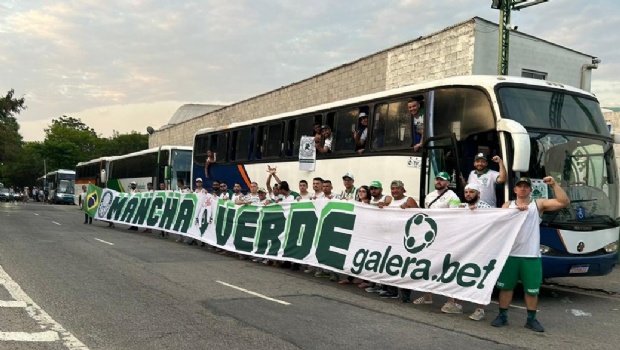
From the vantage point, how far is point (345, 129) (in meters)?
13.0

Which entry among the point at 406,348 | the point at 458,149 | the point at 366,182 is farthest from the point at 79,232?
the point at 406,348

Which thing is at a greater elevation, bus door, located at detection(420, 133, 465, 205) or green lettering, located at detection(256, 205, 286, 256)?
bus door, located at detection(420, 133, 465, 205)

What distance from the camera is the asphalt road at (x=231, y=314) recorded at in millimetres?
5812

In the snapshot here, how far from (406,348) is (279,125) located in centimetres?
1045

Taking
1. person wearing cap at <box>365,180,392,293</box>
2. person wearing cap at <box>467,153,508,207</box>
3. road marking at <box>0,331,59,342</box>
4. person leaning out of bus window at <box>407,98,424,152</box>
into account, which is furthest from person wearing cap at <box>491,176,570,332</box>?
road marking at <box>0,331,59,342</box>

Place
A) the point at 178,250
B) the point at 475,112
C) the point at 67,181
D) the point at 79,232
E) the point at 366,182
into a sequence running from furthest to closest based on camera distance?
the point at 67,181 < the point at 79,232 < the point at 178,250 < the point at 366,182 < the point at 475,112

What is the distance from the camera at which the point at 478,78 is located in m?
9.77

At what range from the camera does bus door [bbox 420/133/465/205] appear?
955 centimetres

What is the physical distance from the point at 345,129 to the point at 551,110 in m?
4.78

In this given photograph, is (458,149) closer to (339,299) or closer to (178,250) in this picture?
(339,299)

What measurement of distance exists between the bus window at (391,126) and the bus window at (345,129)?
774 millimetres

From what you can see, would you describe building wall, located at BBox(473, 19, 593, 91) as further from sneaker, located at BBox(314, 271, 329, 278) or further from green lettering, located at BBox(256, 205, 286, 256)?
sneaker, located at BBox(314, 271, 329, 278)

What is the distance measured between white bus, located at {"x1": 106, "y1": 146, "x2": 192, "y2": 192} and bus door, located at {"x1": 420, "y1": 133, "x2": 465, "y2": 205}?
57.1 ft

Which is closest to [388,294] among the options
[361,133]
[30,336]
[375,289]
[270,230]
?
[375,289]
